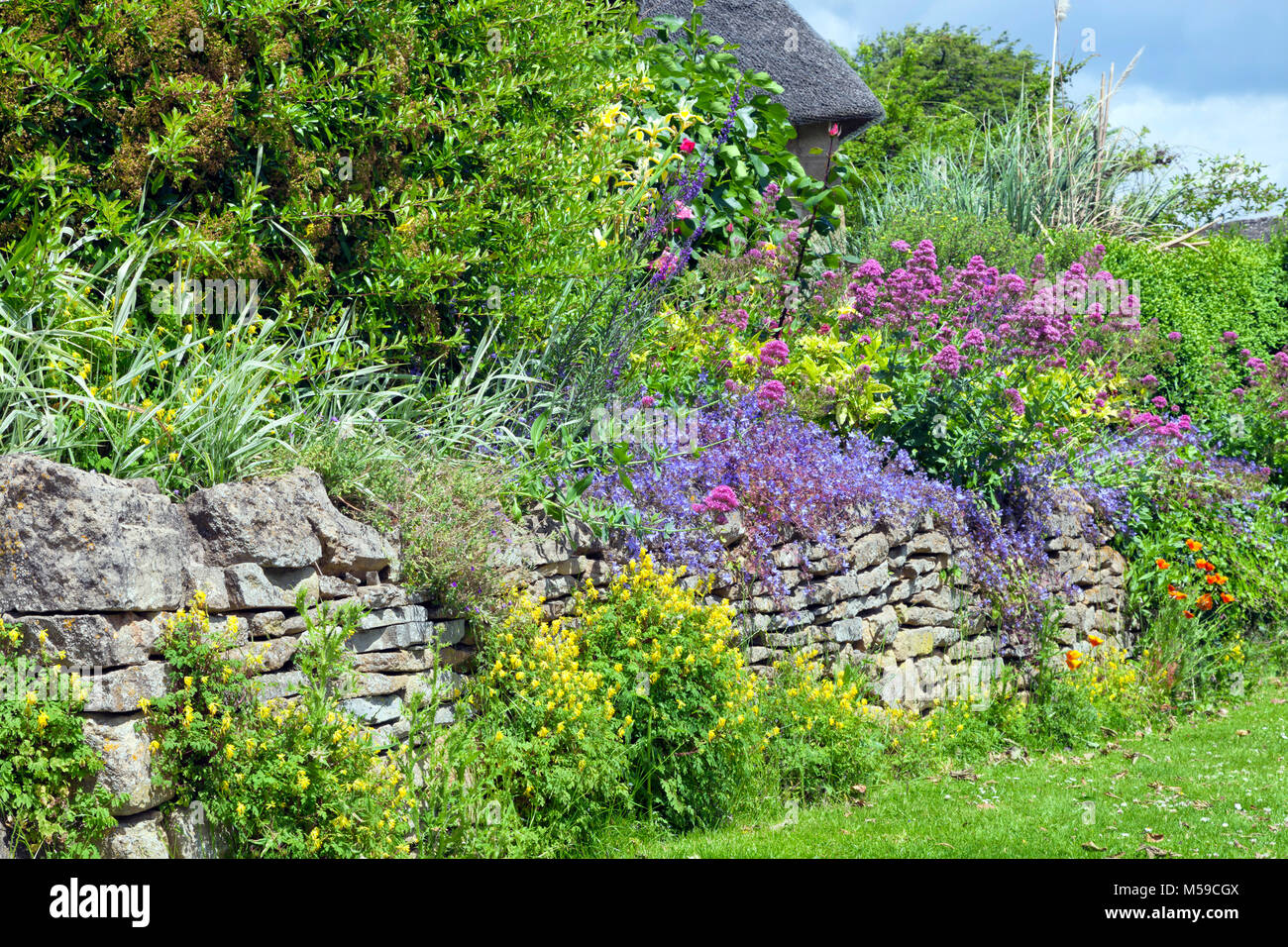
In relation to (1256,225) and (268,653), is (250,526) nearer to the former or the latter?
(268,653)

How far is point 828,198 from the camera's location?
7.61 m

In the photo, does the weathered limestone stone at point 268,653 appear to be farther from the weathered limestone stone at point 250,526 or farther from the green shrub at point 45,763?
the green shrub at point 45,763

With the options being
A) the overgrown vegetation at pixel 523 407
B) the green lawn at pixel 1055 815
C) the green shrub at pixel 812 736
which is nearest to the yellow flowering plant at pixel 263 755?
the overgrown vegetation at pixel 523 407

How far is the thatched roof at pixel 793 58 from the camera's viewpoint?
35.1 feet

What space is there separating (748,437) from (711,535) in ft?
2.51

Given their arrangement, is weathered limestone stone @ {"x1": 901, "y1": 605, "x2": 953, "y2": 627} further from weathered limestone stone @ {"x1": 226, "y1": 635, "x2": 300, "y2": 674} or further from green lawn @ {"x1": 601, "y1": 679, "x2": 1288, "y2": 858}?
weathered limestone stone @ {"x1": 226, "y1": 635, "x2": 300, "y2": 674}

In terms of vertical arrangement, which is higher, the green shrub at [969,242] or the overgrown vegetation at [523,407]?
the green shrub at [969,242]

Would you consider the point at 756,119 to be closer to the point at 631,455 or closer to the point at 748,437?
the point at 748,437

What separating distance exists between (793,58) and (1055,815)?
8791 millimetres

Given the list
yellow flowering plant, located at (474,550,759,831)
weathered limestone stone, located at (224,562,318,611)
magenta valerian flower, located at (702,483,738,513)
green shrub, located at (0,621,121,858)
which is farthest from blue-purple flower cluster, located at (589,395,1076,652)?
green shrub, located at (0,621,121,858)

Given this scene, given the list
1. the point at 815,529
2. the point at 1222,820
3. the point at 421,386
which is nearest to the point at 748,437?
the point at 815,529

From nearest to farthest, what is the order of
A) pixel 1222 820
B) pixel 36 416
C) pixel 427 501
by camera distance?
pixel 36 416, pixel 427 501, pixel 1222 820

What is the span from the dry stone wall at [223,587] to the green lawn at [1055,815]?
0.84 meters
